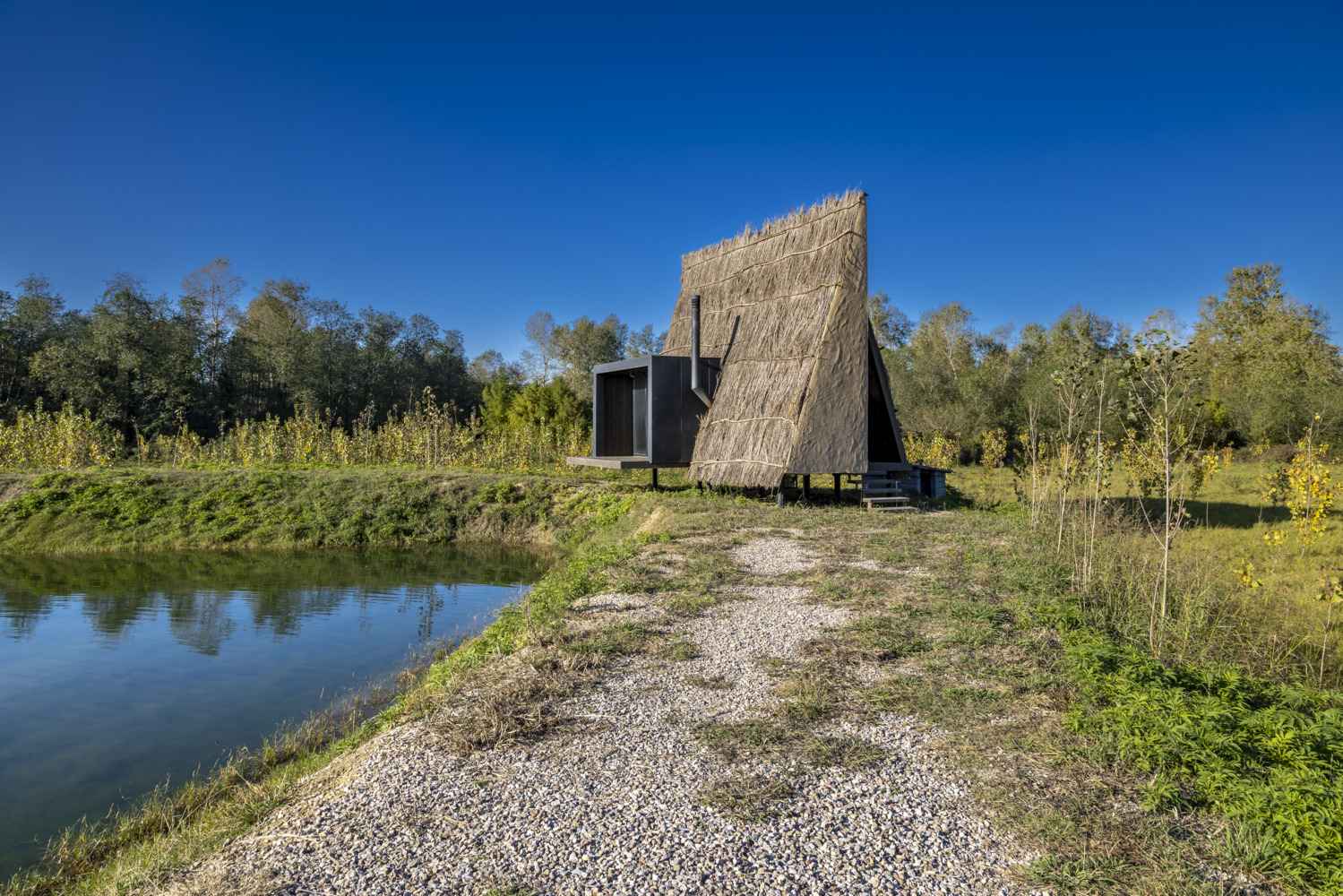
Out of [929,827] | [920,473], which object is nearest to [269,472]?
A: [920,473]

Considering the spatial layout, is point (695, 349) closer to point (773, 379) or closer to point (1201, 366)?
point (773, 379)

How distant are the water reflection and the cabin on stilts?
11.4 ft

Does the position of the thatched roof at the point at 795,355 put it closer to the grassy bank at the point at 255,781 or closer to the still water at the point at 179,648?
the grassy bank at the point at 255,781

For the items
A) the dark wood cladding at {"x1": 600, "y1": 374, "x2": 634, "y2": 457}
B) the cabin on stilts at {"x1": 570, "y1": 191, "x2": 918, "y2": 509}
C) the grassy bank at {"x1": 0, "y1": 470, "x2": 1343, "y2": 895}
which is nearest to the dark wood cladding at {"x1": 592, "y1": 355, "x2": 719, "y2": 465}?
the cabin on stilts at {"x1": 570, "y1": 191, "x2": 918, "y2": 509}

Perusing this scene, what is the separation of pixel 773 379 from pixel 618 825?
33.3 ft

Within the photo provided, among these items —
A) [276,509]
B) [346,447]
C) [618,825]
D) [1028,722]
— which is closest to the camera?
[618,825]

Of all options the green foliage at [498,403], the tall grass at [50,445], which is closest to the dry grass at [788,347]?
the tall grass at [50,445]

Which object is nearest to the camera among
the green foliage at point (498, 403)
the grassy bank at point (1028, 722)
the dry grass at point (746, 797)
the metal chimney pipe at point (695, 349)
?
the grassy bank at point (1028, 722)

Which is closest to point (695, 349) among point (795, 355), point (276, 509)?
point (795, 355)

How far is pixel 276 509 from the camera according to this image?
15039mm

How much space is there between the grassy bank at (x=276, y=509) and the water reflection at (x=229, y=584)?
72cm

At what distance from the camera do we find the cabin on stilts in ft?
38.4

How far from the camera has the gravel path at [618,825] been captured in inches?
98.7

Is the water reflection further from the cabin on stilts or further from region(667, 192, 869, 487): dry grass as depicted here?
region(667, 192, 869, 487): dry grass
